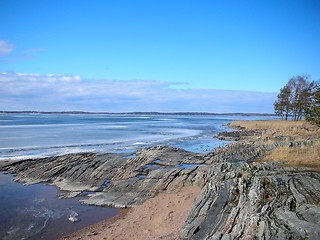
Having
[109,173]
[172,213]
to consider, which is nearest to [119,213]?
[172,213]

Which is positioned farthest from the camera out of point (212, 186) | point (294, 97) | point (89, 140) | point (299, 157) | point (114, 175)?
point (294, 97)

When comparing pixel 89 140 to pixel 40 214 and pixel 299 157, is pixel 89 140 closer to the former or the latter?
pixel 40 214

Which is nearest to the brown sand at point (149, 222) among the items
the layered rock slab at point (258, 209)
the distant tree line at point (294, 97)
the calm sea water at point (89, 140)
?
the layered rock slab at point (258, 209)

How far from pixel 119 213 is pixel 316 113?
67.3 ft

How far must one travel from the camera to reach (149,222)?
30.9ft

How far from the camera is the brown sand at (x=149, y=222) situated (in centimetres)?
843

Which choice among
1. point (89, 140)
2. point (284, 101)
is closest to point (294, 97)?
point (284, 101)

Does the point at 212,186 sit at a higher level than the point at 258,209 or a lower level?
lower

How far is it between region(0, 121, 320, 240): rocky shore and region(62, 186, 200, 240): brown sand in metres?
0.61

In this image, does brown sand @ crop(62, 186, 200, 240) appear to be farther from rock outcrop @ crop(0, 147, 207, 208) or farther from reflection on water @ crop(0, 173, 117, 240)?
rock outcrop @ crop(0, 147, 207, 208)

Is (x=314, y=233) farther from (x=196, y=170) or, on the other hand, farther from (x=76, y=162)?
(x=76, y=162)

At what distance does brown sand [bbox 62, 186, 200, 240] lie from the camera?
332 inches

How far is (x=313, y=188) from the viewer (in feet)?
27.8

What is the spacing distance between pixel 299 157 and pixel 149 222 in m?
10.5
